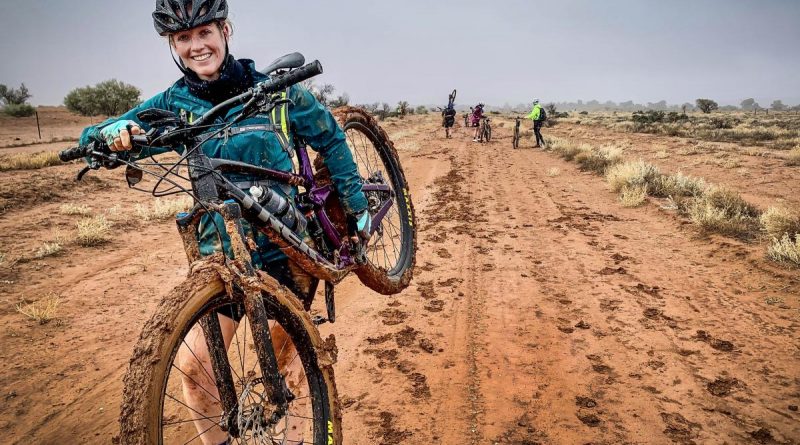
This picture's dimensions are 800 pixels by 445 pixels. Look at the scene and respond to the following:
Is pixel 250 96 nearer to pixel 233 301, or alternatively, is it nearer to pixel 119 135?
pixel 119 135

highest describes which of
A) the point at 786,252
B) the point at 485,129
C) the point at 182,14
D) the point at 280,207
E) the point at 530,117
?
the point at 530,117

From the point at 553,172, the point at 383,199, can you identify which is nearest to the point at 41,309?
the point at 383,199

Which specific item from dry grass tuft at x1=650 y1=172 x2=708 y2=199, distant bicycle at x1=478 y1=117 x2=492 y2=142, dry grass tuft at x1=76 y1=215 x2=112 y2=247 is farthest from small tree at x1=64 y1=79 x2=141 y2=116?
dry grass tuft at x1=650 y1=172 x2=708 y2=199

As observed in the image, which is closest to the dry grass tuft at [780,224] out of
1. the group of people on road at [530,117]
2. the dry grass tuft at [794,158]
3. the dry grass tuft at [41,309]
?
the dry grass tuft at [41,309]

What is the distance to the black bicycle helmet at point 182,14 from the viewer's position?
180 centimetres

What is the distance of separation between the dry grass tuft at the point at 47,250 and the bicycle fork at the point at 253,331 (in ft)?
18.7

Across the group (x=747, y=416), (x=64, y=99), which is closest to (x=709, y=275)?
(x=747, y=416)

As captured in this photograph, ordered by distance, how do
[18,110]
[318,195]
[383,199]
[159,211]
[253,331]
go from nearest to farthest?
1. [253,331]
2. [318,195]
3. [383,199]
4. [159,211]
5. [18,110]

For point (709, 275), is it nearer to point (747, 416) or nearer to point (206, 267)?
point (747, 416)

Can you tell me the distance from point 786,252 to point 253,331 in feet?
21.4

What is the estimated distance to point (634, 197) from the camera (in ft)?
28.8

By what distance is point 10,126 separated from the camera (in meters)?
30.2

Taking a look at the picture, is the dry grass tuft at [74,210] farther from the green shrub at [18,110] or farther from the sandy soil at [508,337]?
the green shrub at [18,110]

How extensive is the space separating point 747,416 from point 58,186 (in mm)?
11979
